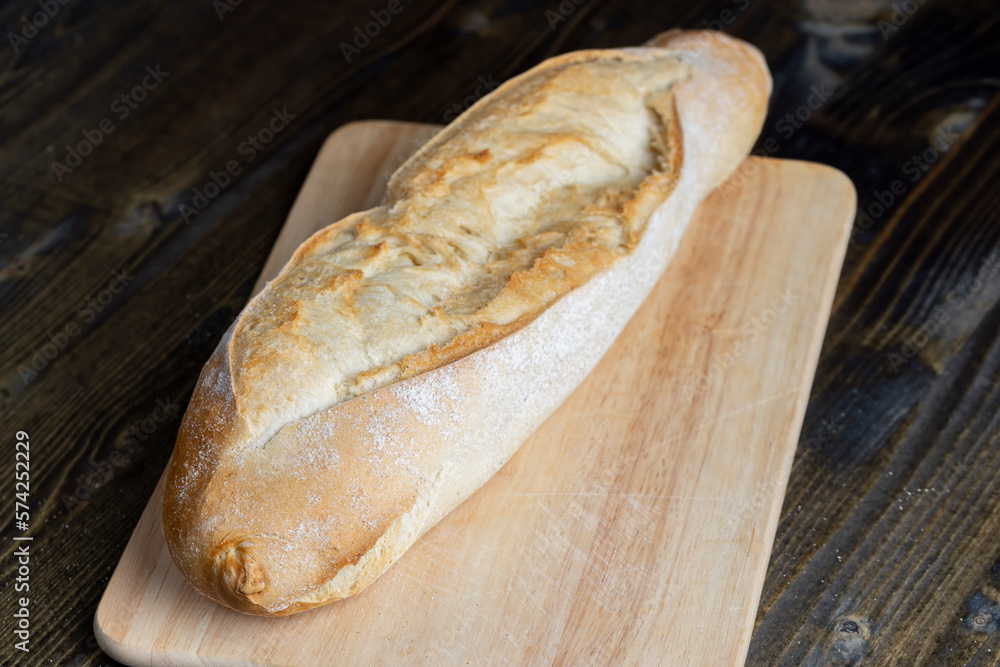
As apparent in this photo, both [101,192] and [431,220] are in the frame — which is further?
[101,192]

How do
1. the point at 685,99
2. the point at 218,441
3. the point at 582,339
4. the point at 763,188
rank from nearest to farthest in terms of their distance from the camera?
the point at 218,441 → the point at 582,339 → the point at 685,99 → the point at 763,188

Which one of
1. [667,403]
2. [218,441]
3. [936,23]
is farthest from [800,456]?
[936,23]

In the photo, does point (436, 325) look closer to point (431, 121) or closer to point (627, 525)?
point (627, 525)

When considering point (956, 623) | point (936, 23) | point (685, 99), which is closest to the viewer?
point (956, 623)

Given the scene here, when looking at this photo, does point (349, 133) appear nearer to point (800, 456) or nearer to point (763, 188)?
point (763, 188)

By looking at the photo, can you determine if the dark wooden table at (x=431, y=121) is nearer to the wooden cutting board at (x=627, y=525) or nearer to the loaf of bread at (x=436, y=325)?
the wooden cutting board at (x=627, y=525)

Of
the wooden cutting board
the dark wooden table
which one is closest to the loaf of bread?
the wooden cutting board
